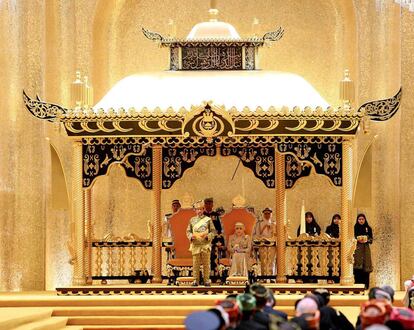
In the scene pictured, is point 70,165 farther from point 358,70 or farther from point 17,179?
point 358,70

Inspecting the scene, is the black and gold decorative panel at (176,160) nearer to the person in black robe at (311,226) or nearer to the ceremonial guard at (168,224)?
the ceremonial guard at (168,224)

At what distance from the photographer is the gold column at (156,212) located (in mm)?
22344

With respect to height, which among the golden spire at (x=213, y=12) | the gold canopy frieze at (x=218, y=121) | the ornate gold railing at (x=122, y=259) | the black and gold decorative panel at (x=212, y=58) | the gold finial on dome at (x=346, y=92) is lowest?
the ornate gold railing at (x=122, y=259)

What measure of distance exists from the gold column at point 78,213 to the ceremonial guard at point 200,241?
5.83ft

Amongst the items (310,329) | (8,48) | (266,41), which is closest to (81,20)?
(8,48)

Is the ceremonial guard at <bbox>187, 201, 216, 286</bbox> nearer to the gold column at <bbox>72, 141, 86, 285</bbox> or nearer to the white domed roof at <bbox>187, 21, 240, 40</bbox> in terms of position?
the gold column at <bbox>72, 141, 86, 285</bbox>

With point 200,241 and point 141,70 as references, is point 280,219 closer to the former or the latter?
point 200,241

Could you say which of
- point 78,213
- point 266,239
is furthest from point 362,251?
point 78,213

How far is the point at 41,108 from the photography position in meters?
22.3

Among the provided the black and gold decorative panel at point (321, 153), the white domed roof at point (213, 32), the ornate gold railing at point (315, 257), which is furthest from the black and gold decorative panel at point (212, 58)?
the ornate gold railing at point (315, 257)

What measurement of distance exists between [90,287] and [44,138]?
413cm

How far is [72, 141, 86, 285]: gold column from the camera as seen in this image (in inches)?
862

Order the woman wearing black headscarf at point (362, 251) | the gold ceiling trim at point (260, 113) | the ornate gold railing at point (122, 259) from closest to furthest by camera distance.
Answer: the gold ceiling trim at point (260, 113), the ornate gold railing at point (122, 259), the woman wearing black headscarf at point (362, 251)

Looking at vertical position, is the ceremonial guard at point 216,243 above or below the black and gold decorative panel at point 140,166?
below
